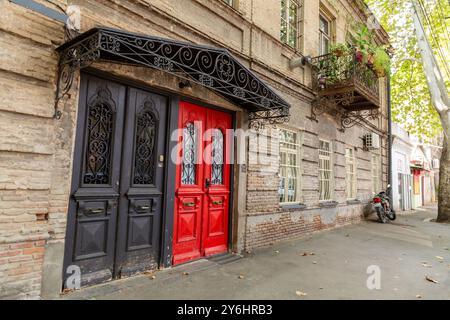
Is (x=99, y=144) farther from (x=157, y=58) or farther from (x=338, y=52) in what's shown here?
(x=338, y=52)

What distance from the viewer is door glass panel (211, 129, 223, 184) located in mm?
5598

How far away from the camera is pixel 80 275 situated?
361 centimetres

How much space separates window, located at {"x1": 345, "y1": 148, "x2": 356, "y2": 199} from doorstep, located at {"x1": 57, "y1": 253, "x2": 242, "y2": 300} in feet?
22.2

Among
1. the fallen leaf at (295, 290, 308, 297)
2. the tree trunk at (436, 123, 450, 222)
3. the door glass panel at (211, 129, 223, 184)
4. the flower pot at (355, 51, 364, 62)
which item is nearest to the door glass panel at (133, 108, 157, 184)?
the door glass panel at (211, 129, 223, 184)

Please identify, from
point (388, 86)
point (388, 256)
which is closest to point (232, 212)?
point (388, 256)

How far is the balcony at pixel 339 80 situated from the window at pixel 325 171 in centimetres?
119

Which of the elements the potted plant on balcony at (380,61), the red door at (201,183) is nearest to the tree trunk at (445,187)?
the potted plant on balcony at (380,61)

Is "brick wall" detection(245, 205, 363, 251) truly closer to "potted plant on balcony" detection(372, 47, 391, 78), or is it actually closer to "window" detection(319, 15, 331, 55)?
"potted plant on balcony" detection(372, 47, 391, 78)

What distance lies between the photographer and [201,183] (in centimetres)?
529

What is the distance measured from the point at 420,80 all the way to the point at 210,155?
1446 centimetres

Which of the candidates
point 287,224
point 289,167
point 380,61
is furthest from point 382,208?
point 287,224

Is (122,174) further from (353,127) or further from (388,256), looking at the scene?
(353,127)

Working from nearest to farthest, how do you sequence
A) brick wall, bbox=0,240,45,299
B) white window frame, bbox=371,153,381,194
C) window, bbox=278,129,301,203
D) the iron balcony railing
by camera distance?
brick wall, bbox=0,240,45,299, window, bbox=278,129,301,203, the iron balcony railing, white window frame, bbox=371,153,381,194

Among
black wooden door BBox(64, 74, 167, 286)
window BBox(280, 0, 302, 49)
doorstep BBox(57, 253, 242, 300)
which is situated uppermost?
window BBox(280, 0, 302, 49)
